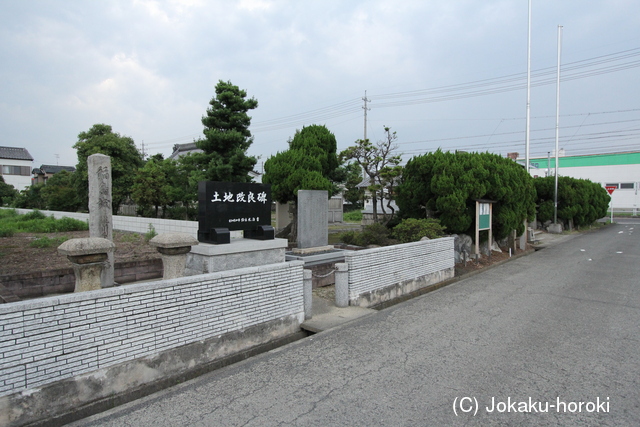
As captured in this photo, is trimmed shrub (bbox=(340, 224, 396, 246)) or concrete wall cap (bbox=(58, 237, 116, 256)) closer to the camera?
concrete wall cap (bbox=(58, 237, 116, 256))

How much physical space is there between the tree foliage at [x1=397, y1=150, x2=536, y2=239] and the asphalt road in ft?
16.2

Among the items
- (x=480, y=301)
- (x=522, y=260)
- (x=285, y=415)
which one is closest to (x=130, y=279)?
A: (x=285, y=415)

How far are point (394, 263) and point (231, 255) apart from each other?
3.29 metres

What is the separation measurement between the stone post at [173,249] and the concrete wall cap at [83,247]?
72 cm

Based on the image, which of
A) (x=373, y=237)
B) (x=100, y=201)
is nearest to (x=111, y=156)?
(x=100, y=201)

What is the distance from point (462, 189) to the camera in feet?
39.0

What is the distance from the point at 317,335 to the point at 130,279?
559 cm

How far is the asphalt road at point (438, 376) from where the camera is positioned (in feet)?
11.4

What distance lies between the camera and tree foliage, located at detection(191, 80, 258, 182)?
55.7 ft

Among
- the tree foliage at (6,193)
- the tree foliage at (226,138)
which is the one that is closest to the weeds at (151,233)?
the tree foliage at (226,138)

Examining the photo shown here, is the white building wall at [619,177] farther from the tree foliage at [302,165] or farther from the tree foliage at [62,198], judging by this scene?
the tree foliage at [62,198]

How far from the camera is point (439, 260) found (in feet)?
31.1

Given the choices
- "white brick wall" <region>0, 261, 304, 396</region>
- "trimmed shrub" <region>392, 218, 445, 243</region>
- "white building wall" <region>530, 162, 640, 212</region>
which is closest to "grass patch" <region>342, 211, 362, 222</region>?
"trimmed shrub" <region>392, 218, 445, 243</region>

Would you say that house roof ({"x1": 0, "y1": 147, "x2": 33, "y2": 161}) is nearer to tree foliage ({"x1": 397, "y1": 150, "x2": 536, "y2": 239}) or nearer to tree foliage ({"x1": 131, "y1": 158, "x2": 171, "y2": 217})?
tree foliage ({"x1": 131, "y1": 158, "x2": 171, "y2": 217})
